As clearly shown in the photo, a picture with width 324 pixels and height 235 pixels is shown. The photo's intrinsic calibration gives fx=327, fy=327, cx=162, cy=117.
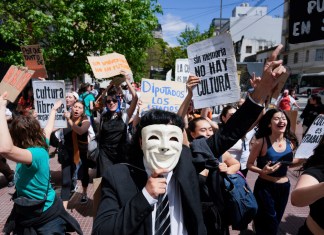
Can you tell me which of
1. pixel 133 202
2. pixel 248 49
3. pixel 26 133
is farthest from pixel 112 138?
pixel 248 49

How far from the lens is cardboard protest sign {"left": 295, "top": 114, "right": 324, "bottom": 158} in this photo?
3555 millimetres

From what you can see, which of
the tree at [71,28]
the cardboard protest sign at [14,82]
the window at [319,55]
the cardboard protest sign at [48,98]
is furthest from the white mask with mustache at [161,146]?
the window at [319,55]

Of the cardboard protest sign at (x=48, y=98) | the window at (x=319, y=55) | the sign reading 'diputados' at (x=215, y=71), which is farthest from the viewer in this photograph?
the window at (x=319, y=55)

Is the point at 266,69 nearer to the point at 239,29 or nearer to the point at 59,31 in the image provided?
the point at 59,31

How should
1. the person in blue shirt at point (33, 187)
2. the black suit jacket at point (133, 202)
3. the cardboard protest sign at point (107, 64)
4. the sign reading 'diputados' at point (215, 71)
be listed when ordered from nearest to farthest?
the black suit jacket at point (133, 202) < the person in blue shirt at point (33, 187) < the sign reading 'diputados' at point (215, 71) < the cardboard protest sign at point (107, 64)

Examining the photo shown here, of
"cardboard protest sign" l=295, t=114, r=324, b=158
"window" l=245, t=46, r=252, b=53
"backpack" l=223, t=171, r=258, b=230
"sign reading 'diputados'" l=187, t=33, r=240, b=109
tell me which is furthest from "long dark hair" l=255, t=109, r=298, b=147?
"window" l=245, t=46, r=252, b=53

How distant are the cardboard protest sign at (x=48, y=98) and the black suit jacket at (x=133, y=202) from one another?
3501mm

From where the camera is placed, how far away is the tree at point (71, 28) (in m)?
9.57

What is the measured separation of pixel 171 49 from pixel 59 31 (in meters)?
30.0

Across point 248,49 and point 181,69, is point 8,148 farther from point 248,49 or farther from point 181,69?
point 248,49

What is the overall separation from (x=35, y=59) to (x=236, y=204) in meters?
4.93

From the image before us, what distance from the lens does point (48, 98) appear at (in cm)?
493

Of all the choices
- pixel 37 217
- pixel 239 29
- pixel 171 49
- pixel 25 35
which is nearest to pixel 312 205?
pixel 37 217

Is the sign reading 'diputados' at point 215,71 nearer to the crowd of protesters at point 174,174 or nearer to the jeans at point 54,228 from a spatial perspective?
the crowd of protesters at point 174,174
